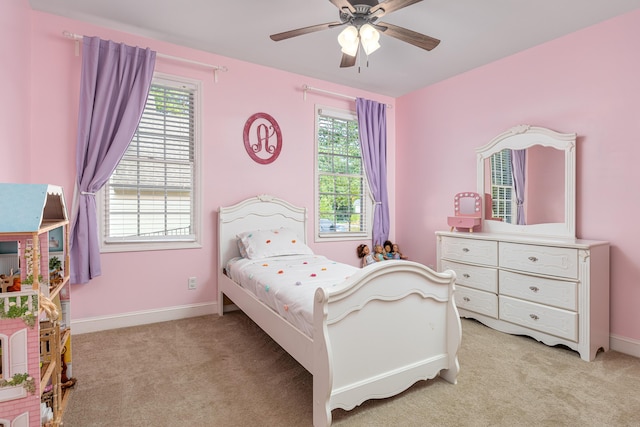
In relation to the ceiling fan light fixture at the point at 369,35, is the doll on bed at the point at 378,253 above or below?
below

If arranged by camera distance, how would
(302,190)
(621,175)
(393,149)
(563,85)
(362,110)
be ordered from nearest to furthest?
(621,175) < (563,85) < (302,190) < (362,110) < (393,149)

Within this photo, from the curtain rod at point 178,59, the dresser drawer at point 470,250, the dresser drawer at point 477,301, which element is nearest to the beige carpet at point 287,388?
the dresser drawer at point 477,301

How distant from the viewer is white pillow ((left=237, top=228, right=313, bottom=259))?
10.5 ft

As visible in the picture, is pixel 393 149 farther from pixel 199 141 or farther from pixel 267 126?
pixel 199 141

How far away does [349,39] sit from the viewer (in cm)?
217

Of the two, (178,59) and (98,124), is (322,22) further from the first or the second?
(98,124)

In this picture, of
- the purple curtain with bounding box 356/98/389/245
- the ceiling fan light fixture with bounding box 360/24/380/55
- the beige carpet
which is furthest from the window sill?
the ceiling fan light fixture with bounding box 360/24/380/55

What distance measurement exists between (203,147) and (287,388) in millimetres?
2431

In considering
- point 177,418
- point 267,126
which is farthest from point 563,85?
point 177,418

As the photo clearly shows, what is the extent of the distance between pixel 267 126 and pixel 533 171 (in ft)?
9.13

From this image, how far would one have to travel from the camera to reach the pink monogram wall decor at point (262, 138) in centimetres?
359

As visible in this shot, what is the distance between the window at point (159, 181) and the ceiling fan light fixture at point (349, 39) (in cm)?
180

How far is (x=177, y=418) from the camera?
172cm

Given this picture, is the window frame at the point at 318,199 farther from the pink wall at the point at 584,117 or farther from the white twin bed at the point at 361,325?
the white twin bed at the point at 361,325
